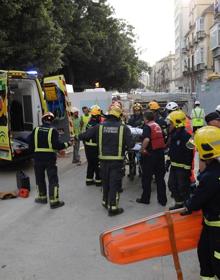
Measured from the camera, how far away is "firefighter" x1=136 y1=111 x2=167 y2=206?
295 inches

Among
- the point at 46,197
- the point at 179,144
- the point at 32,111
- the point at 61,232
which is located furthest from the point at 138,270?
the point at 32,111

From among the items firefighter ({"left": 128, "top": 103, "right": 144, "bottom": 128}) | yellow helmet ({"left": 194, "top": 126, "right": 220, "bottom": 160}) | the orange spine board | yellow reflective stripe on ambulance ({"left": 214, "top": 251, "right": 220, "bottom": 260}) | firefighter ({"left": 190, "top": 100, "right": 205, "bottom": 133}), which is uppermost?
yellow helmet ({"left": 194, "top": 126, "right": 220, "bottom": 160})

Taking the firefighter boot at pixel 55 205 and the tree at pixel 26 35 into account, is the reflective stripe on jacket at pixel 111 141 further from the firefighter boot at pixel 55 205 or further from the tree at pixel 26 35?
the tree at pixel 26 35

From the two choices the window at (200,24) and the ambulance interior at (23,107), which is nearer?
the ambulance interior at (23,107)

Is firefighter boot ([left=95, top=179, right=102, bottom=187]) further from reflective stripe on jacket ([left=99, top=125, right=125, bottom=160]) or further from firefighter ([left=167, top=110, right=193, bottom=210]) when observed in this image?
firefighter ([left=167, top=110, right=193, bottom=210])

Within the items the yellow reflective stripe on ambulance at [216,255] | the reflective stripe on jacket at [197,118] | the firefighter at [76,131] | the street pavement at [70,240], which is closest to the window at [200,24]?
the reflective stripe on jacket at [197,118]

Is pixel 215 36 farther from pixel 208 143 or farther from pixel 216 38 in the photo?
pixel 208 143

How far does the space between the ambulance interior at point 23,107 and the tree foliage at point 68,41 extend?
4.84 m

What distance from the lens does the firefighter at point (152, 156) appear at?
295 inches

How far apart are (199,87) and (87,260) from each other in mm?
17315

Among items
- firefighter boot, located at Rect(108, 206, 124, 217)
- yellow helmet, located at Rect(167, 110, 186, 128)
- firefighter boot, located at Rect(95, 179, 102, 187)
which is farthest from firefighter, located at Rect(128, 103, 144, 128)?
firefighter boot, located at Rect(108, 206, 124, 217)

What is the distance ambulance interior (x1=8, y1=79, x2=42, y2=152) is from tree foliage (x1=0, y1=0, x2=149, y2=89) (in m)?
4.84

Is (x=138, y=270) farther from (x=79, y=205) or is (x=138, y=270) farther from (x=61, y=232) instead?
(x=79, y=205)

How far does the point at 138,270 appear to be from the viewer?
192 inches
